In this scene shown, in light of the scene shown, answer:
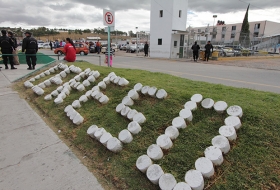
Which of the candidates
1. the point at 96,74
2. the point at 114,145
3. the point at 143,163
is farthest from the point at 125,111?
the point at 96,74

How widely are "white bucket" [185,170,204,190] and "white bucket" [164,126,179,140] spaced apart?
0.63m

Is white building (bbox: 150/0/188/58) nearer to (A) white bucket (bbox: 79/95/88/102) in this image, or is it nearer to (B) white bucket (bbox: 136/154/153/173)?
(A) white bucket (bbox: 79/95/88/102)

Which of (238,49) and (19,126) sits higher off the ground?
(238,49)

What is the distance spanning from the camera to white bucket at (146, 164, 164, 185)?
7.37 ft

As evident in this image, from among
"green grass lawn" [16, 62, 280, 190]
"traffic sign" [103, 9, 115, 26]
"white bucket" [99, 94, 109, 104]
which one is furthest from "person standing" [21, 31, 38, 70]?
"white bucket" [99, 94, 109, 104]

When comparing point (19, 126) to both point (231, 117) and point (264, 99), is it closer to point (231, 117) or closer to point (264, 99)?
point (231, 117)

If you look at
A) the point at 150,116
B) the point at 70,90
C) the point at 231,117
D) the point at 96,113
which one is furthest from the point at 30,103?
the point at 231,117

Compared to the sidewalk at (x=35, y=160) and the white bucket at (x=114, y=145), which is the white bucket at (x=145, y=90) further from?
the sidewalk at (x=35, y=160)

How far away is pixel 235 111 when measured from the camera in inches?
108

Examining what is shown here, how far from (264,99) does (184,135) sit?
5.20 ft

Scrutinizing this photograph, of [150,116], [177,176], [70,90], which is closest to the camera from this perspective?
[177,176]

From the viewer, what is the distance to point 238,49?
24.7 m

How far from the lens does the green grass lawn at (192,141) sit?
217 cm

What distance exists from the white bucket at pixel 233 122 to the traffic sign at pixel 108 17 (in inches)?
239
